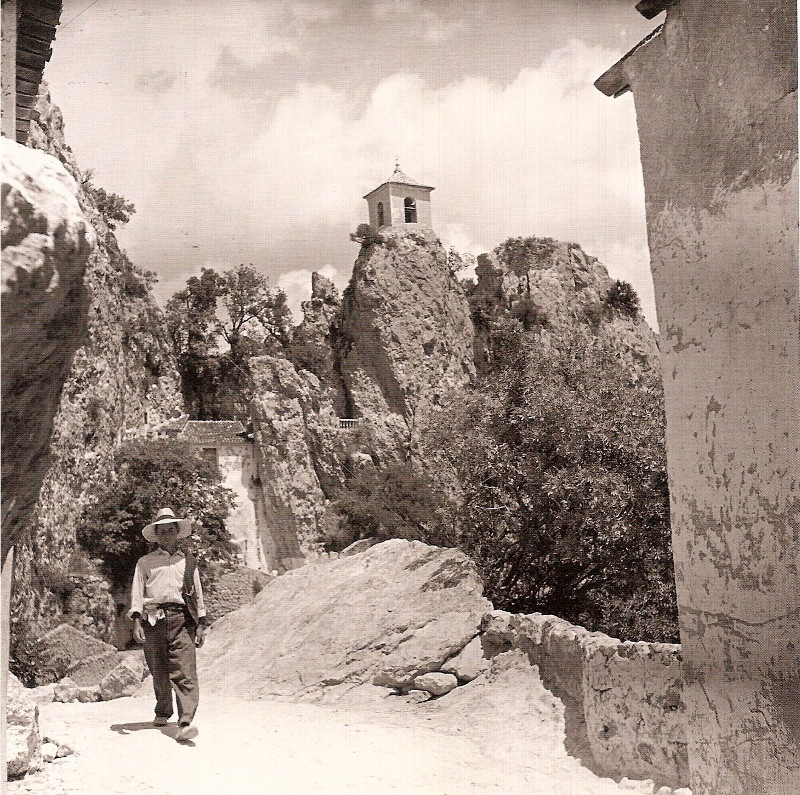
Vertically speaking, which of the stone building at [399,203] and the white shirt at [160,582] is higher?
the stone building at [399,203]

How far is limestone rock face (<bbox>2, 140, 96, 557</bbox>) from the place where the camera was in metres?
1.42

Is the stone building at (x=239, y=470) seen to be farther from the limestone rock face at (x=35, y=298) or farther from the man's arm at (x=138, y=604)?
the limestone rock face at (x=35, y=298)

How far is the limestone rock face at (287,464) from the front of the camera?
2673cm

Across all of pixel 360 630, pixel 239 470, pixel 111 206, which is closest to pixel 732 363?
pixel 360 630

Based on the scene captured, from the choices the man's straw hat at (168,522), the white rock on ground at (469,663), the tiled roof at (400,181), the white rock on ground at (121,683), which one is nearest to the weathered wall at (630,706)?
the white rock on ground at (469,663)

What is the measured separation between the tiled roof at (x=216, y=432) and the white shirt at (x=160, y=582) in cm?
2082

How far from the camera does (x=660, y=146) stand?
13.3 feet

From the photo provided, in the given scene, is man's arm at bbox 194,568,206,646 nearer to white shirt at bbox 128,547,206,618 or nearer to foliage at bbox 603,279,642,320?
white shirt at bbox 128,547,206,618

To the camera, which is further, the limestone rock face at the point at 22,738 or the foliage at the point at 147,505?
the foliage at the point at 147,505

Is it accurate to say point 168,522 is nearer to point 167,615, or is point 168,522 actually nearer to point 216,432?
point 167,615

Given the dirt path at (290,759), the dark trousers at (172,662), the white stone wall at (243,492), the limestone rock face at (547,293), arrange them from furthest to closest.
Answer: the limestone rock face at (547,293) < the white stone wall at (243,492) < the dark trousers at (172,662) < the dirt path at (290,759)

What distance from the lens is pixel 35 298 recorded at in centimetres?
147

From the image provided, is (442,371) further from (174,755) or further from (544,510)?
(174,755)

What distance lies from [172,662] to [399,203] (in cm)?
2903
